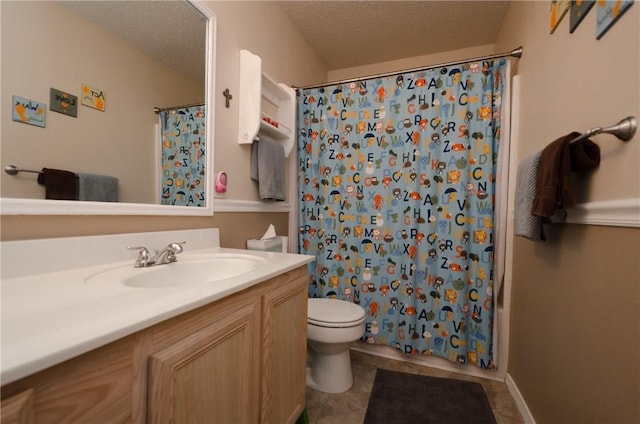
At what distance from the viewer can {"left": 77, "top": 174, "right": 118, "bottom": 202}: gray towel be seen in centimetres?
84

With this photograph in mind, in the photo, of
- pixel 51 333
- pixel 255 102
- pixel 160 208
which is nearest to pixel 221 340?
pixel 51 333

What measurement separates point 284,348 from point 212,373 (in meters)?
0.36

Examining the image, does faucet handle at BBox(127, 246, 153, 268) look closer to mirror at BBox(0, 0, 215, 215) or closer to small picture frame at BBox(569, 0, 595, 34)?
mirror at BBox(0, 0, 215, 215)

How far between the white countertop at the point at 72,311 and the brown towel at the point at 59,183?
0.19m

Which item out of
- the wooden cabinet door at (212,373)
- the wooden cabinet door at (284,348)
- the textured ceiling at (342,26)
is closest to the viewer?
the wooden cabinet door at (212,373)

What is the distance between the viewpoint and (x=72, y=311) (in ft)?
1.62

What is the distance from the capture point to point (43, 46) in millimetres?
756

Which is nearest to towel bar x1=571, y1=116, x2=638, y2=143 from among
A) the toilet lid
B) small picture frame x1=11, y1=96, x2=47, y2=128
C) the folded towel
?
the folded towel

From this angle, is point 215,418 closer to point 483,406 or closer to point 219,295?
point 219,295

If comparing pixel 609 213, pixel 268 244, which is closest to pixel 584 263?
pixel 609 213

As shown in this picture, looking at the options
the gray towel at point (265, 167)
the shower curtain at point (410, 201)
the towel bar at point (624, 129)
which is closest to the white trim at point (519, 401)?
the shower curtain at point (410, 201)

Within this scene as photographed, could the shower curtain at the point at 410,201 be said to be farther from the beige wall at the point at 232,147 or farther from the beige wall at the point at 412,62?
the beige wall at the point at 412,62

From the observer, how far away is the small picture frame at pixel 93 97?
2.79 ft

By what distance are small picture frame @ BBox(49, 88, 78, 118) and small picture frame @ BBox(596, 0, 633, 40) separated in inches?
61.9
